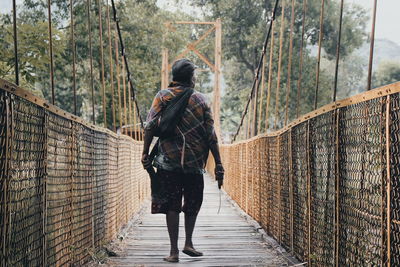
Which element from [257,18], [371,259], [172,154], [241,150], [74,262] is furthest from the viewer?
[257,18]

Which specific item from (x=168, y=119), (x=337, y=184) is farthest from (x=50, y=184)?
(x=337, y=184)

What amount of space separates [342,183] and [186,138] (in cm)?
141

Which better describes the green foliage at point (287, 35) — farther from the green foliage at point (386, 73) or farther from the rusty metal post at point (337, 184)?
the rusty metal post at point (337, 184)

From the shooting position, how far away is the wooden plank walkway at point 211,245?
13.2 ft

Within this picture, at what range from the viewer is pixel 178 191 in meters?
3.96

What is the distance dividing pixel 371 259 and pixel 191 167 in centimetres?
178

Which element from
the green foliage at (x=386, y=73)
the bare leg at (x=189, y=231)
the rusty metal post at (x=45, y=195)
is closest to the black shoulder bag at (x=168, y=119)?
the bare leg at (x=189, y=231)

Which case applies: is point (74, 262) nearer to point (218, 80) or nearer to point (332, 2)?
point (218, 80)

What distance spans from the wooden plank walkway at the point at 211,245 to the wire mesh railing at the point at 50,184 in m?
0.27

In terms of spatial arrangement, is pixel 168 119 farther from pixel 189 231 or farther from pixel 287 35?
pixel 287 35

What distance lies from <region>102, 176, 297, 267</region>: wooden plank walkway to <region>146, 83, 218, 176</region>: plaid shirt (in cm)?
66

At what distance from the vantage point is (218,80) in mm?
22562

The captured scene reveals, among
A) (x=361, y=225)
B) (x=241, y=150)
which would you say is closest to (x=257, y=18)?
(x=241, y=150)

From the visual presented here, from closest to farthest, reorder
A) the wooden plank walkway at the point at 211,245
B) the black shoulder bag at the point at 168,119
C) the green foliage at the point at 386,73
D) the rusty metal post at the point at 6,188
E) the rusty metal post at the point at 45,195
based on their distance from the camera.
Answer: the rusty metal post at the point at 6,188, the rusty metal post at the point at 45,195, the black shoulder bag at the point at 168,119, the wooden plank walkway at the point at 211,245, the green foliage at the point at 386,73
